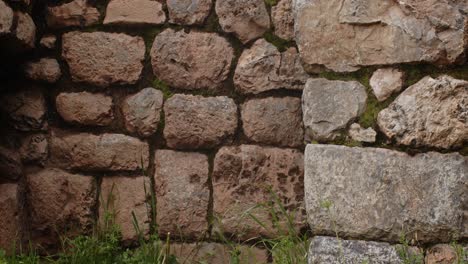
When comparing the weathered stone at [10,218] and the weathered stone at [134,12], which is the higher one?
the weathered stone at [134,12]

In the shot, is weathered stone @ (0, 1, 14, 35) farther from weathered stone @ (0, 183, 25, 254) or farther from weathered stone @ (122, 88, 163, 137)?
weathered stone @ (0, 183, 25, 254)

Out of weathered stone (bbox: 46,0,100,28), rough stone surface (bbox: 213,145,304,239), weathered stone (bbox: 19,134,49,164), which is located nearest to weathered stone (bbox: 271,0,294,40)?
rough stone surface (bbox: 213,145,304,239)

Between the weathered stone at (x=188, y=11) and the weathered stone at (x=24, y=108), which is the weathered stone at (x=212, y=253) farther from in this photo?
the weathered stone at (x=188, y=11)

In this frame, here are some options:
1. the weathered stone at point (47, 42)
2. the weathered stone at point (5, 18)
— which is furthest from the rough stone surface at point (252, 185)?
the weathered stone at point (5, 18)

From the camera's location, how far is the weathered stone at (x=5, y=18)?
2.95 metres

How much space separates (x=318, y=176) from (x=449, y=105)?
1.72 feet

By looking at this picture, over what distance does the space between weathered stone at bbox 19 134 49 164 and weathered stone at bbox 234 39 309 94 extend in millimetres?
951

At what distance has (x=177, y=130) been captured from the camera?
331cm

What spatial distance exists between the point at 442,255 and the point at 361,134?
1.67 ft

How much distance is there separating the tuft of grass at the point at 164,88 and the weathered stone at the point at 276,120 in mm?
366

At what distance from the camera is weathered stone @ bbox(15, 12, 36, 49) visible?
312 centimetres

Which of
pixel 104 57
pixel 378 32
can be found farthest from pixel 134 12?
pixel 378 32

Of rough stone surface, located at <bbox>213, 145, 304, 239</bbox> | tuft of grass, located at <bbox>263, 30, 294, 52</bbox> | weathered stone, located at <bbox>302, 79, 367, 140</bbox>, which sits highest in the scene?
tuft of grass, located at <bbox>263, 30, 294, 52</bbox>

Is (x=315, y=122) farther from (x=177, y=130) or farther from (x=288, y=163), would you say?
(x=177, y=130)
